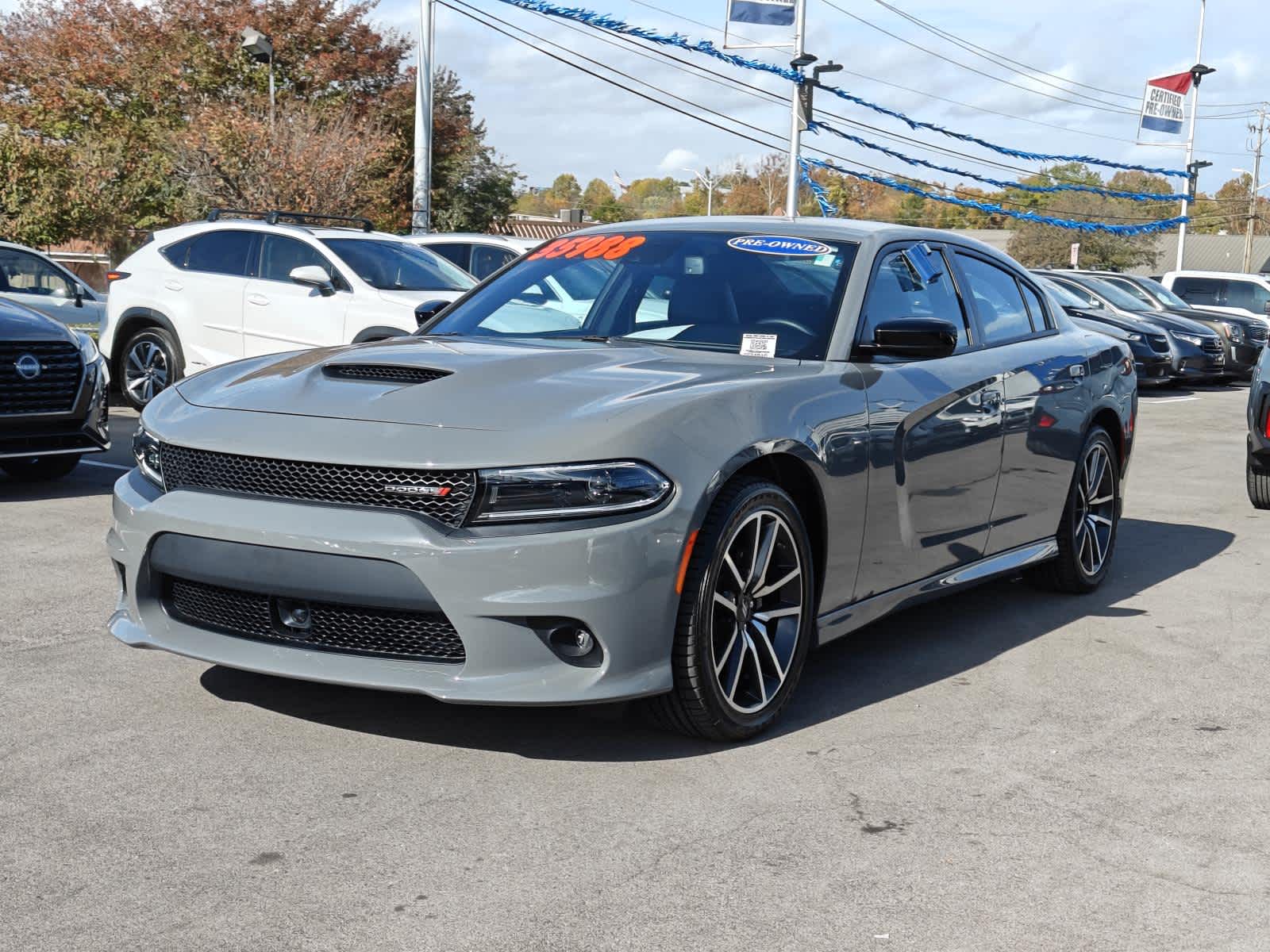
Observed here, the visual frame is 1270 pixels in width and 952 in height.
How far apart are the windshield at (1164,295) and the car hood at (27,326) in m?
18.5

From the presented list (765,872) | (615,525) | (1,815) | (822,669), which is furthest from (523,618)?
(822,669)

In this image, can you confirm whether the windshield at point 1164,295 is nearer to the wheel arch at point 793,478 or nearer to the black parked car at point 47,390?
the black parked car at point 47,390

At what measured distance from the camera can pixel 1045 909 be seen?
3.23 m

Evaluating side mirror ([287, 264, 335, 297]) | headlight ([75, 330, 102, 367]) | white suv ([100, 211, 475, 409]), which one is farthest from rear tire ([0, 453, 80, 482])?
white suv ([100, 211, 475, 409])

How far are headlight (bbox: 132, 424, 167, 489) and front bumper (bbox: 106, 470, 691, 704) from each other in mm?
366

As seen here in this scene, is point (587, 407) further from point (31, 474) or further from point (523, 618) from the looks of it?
point (31, 474)

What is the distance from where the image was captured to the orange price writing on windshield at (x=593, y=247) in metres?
5.56

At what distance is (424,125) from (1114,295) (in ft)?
36.9

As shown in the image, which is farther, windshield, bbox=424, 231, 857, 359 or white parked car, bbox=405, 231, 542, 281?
white parked car, bbox=405, 231, 542, 281

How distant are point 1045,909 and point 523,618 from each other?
56.8 inches

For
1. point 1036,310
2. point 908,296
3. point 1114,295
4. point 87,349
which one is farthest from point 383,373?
point 1114,295

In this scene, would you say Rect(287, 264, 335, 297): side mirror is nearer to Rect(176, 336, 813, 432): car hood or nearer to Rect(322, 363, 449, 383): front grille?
Rect(176, 336, 813, 432): car hood

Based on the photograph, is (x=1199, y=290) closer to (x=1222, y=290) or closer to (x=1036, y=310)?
(x=1222, y=290)

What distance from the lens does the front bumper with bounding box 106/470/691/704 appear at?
3779mm
